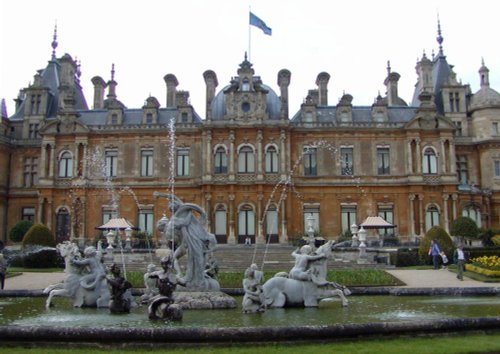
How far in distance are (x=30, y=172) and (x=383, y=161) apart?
3029 centimetres

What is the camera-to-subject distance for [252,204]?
4288cm

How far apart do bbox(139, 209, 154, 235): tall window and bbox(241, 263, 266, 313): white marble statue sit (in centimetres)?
3234

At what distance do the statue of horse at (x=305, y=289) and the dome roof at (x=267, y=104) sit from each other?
32255 millimetres

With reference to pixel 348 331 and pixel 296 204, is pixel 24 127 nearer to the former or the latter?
pixel 296 204

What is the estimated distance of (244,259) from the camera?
32.5 meters

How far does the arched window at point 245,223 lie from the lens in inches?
1692

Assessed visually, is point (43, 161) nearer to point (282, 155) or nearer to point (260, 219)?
point (260, 219)

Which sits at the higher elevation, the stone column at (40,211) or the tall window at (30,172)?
the tall window at (30,172)

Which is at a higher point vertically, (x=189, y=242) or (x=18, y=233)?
(x=18, y=233)

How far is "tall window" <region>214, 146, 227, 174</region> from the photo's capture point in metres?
43.8

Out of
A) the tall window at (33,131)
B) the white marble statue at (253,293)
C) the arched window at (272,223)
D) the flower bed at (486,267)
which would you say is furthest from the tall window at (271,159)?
the white marble statue at (253,293)

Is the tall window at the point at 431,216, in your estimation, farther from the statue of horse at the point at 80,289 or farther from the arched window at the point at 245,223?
the statue of horse at the point at 80,289

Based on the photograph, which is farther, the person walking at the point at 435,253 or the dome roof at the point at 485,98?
the dome roof at the point at 485,98

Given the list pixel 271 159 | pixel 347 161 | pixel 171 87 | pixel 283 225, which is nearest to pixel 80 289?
pixel 283 225
